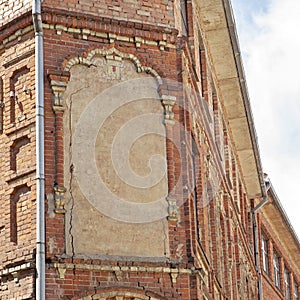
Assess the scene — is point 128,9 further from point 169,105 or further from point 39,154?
point 39,154

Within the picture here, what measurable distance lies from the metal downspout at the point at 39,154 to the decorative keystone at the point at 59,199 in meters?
0.20

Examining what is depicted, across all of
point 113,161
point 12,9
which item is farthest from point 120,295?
point 12,9

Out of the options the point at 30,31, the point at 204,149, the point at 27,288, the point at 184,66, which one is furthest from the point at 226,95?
the point at 27,288

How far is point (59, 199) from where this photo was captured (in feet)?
52.6

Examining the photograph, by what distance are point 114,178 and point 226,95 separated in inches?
401

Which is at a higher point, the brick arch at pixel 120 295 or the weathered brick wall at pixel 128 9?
the weathered brick wall at pixel 128 9

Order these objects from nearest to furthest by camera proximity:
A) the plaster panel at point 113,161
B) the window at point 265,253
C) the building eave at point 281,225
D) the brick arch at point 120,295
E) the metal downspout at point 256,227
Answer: the brick arch at point 120,295 < the plaster panel at point 113,161 < the metal downspout at point 256,227 < the building eave at point 281,225 < the window at point 265,253

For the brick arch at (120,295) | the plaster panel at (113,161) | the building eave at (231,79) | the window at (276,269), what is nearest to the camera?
the brick arch at (120,295)

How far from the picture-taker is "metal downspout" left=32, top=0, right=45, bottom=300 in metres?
15.5

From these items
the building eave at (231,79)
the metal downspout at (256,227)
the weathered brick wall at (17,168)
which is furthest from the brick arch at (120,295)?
the metal downspout at (256,227)

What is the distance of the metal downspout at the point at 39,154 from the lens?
50.8ft

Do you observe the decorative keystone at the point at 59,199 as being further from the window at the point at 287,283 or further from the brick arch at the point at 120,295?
the window at the point at 287,283

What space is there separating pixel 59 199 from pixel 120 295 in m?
1.79

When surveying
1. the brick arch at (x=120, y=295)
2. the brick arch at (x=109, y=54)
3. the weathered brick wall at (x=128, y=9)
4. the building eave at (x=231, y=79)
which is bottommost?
the brick arch at (x=120, y=295)
